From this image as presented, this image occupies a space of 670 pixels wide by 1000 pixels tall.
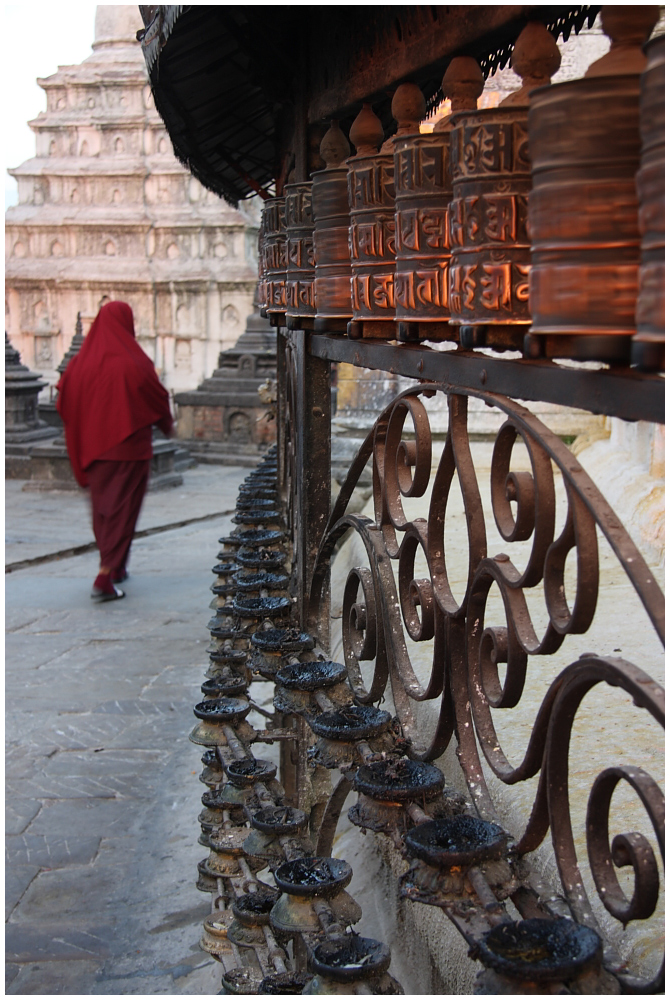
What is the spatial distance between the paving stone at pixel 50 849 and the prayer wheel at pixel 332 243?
224 centimetres

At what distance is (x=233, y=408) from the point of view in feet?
48.2

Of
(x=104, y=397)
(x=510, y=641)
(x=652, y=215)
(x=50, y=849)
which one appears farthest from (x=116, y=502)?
(x=652, y=215)

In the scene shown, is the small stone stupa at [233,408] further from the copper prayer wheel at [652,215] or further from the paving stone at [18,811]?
the copper prayer wheel at [652,215]

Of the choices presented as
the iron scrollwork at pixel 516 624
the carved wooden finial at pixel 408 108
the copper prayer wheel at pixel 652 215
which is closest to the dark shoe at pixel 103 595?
the iron scrollwork at pixel 516 624

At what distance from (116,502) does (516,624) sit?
6144mm

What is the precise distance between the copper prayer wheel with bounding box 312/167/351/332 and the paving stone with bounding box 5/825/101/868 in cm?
225

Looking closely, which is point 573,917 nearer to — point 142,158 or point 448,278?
point 448,278

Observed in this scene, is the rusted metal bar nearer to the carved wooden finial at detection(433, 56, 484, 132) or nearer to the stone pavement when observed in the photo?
the carved wooden finial at detection(433, 56, 484, 132)

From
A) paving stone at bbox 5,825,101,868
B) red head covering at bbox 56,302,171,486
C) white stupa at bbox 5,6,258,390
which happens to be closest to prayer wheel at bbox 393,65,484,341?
paving stone at bbox 5,825,101,868

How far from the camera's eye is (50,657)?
5254 mm

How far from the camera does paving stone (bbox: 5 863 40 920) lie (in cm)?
292

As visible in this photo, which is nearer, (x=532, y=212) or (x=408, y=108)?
(x=532, y=212)

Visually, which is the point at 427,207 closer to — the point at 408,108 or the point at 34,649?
the point at 408,108

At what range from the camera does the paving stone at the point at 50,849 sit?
125 inches
